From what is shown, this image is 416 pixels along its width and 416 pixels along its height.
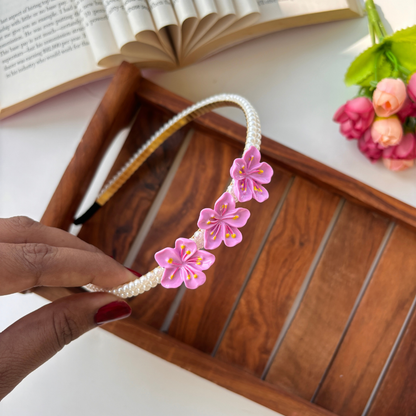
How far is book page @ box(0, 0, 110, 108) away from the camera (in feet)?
1.62

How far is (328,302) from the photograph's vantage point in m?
0.46

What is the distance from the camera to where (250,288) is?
47cm

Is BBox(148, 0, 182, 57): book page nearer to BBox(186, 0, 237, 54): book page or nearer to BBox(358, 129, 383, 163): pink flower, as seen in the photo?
BBox(186, 0, 237, 54): book page

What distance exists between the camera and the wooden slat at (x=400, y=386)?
450 millimetres

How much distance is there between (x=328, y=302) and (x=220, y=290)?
14cm

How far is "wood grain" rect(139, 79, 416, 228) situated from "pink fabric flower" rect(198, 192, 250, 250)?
16cm

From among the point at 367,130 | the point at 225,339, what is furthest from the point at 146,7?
the point at 225,339

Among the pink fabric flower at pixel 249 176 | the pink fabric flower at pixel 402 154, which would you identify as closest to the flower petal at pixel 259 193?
the pink fabric flower at pixel 249 176

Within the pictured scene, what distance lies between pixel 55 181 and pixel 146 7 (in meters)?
0.26

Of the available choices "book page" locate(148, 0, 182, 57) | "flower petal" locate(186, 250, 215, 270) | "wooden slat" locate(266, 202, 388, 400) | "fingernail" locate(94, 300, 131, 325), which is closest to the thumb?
"fingernail" locate(94, 300, 131, 325)

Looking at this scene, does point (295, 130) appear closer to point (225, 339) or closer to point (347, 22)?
point (347, 22)

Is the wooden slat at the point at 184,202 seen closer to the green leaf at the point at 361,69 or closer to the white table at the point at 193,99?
the white table at the point at 193,99

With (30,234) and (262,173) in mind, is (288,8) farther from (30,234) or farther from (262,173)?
(30,234)

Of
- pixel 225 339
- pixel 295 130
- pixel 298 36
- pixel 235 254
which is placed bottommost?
pixel 225 339
